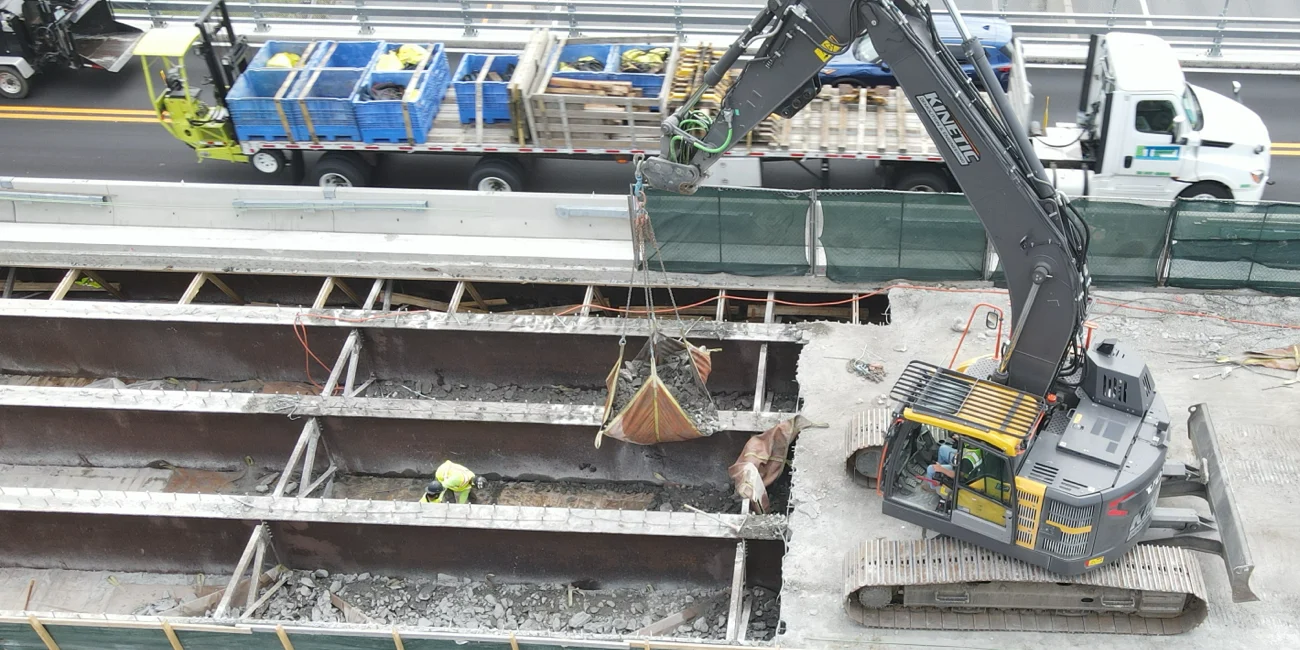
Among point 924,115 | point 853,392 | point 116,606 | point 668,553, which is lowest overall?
point 116,606

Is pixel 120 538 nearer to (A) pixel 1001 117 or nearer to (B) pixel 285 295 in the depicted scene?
(B) pixel 285 295

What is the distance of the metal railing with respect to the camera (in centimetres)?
2230

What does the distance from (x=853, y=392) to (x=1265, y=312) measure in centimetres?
582

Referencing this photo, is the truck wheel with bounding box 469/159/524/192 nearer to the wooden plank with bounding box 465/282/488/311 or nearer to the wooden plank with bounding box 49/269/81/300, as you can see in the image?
the wooden plank with bounding box 465/282/488/311

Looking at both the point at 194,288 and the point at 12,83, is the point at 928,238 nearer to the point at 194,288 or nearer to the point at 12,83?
the point at 194,288

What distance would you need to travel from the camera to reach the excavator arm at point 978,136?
1125 centimetres

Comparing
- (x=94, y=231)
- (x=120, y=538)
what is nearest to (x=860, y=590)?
(x=120, y=538)

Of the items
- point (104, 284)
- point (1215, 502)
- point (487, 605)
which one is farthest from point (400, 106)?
point (1215, 502)

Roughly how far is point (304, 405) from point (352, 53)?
7.51 meters

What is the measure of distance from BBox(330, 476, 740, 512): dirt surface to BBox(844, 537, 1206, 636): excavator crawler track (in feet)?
10.4

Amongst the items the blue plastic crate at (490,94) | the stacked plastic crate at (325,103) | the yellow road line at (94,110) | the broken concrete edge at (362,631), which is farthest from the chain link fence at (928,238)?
the yellow road line at (94,110)

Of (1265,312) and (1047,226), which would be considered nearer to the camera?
(1047,226)

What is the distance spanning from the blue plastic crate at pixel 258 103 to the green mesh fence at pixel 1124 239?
1222 centimetres

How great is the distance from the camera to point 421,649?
494 inches
